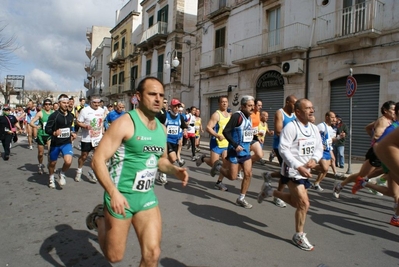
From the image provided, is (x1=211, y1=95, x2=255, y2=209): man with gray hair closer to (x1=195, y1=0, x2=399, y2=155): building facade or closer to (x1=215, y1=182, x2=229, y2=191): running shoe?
(x1=215, y1=182, x2=229, y2=191): running shoe

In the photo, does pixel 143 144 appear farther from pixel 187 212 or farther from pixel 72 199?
pixel 72 199

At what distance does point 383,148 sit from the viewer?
2.27 m

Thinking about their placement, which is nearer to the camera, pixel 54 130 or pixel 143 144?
pixel 143 144

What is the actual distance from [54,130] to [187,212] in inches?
130

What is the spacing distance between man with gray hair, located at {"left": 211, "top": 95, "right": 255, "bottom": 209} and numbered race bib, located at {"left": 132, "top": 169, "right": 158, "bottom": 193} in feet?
9.84

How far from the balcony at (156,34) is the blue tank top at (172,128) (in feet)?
76.5

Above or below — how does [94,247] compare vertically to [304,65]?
below

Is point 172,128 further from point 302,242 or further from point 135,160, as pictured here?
point 135,160

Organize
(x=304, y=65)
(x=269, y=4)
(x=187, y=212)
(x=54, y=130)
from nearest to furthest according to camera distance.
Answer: (x=187, y=212) < (x=54, y=130) < (x=304, y=65) < (x=269, y=4)

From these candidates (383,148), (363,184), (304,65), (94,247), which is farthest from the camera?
(304,65)

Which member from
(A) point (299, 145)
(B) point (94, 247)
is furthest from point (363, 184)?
(B) point (94, 247)

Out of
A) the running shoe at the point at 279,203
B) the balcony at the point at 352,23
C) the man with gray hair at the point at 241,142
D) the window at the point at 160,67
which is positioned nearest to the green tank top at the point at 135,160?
the man with gray hair at the point at 241,142

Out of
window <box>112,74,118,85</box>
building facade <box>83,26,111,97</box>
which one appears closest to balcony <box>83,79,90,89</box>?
building facade <box>83,26,111,97</box>

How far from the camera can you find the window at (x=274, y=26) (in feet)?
58.0
